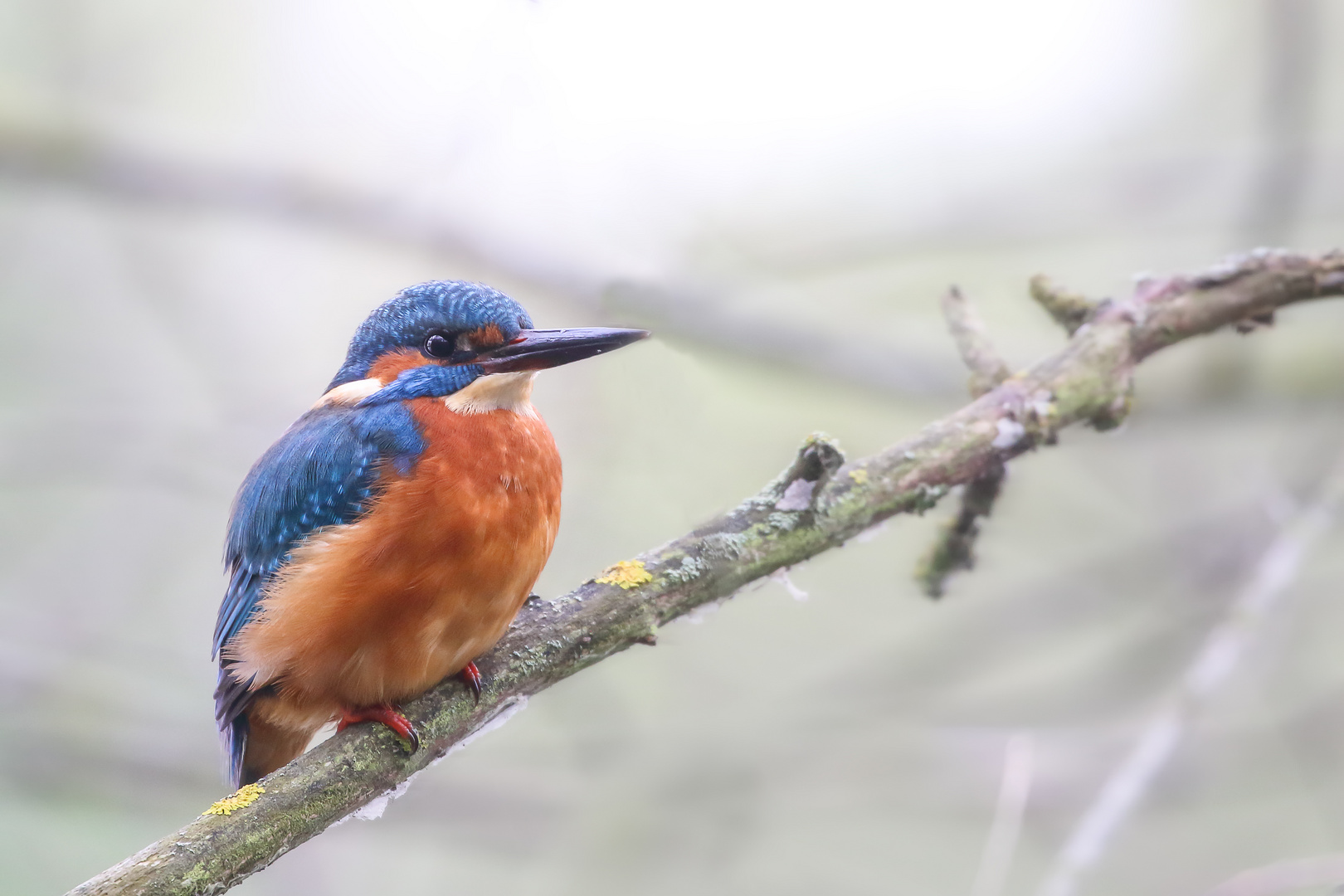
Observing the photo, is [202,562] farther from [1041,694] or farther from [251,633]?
[1041,694]

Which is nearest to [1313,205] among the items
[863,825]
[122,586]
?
[863,825]

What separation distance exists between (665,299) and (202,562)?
270 centimetres

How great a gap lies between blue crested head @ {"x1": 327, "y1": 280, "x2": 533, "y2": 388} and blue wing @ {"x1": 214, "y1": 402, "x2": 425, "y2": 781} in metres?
0.19

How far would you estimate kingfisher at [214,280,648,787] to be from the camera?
221cm

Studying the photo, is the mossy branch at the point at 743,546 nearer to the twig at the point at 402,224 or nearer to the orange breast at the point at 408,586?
the orange breast at the point at 408,586

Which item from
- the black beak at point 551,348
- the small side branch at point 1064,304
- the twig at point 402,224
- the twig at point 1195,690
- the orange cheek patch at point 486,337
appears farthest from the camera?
the twig at point 402,224

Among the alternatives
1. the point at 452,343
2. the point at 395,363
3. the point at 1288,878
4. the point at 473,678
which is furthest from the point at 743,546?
the point at 1288,878

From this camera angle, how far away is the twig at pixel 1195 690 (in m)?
2.30

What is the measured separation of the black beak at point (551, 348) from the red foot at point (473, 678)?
71cm

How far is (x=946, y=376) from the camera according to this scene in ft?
12.5

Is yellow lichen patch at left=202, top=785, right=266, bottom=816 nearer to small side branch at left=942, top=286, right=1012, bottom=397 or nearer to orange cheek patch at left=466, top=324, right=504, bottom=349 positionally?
orange cheek patch at left=466, top=324, right=504, bottom=349

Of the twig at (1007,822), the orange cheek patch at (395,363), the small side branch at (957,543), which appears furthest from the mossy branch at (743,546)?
the twig at (1007,822)

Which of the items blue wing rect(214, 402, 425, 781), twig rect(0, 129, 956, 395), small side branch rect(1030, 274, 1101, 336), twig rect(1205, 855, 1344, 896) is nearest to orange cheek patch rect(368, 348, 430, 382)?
blue wing rect(214, 402, 425, 781)

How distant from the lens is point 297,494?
2.38 m
